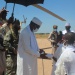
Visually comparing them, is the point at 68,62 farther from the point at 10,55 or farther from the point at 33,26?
the point at 10,55

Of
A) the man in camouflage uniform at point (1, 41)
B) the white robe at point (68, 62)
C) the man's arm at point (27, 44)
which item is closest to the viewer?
the white robe at point (68, 62)

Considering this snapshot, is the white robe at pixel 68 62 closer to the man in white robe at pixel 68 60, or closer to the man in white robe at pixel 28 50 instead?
the man in white robe at pixel 68 60

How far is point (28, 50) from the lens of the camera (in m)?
7.58

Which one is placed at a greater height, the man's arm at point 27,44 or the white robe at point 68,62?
the man's arm at point 27,44

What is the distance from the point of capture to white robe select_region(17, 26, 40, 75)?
25.0 feet

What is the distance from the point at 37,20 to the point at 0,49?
115 centimetres

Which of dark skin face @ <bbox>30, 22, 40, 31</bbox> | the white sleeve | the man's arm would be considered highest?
dark skin face @ <bbox>30, 22, 40, 31</bbox>

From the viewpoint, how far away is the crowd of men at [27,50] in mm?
5426

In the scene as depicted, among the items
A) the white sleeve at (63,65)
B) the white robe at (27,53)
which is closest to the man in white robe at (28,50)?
the white robe at (27,53)

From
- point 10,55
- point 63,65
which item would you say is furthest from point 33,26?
point 63,65

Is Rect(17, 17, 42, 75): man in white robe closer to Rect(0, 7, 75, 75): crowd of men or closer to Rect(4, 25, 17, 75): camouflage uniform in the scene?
Rect(0, 7, 75, 75): crowd of men

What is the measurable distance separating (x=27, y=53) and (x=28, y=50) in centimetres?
13

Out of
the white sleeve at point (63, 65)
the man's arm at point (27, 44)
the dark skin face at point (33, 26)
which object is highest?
the dark skin face at point (33, 26)

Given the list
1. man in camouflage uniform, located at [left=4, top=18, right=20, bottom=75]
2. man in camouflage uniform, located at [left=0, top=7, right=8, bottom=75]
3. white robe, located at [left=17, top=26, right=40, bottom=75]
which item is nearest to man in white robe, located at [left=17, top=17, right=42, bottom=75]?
white robe, located at [left=17, top=26, right=40, bottom=75]
